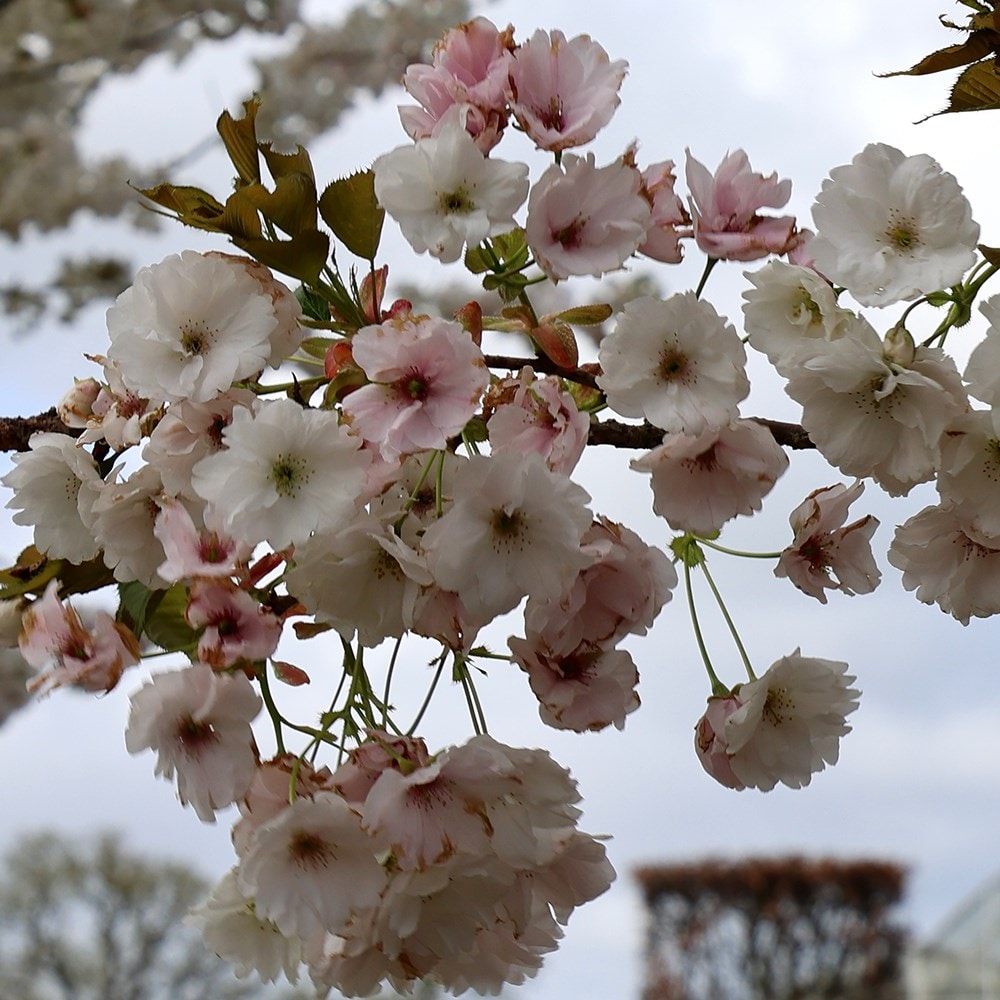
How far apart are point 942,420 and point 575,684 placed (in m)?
0.19

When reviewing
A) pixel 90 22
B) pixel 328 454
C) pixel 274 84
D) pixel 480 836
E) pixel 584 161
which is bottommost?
pixel 480 836

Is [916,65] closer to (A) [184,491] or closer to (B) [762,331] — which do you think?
(B) [762,331]

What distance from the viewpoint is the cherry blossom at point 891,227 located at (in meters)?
0.54

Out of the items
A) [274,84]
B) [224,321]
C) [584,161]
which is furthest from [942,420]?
[274,84]

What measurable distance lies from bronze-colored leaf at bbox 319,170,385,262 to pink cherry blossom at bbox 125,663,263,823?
0.20 metres

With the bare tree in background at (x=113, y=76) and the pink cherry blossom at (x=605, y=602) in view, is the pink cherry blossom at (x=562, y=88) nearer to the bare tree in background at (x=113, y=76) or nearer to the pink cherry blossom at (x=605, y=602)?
the pink cherry blossom at (x=605, y=602)

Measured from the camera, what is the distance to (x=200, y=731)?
562 mm

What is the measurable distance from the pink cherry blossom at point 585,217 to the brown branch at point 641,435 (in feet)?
0.27

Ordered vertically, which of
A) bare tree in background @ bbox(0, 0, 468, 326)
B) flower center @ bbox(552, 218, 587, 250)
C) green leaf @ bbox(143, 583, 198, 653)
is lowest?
green leaf @ bbox(143, 583, 198, 653)

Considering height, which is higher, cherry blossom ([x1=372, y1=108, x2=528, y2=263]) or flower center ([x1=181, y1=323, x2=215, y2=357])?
cherry blossom ([x1=372, y1=108, x2=528, y2=263])

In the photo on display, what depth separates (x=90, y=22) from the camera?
4.24 m

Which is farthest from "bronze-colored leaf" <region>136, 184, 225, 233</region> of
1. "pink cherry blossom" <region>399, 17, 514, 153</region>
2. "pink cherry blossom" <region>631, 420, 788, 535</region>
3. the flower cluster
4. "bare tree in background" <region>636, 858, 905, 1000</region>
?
"bare tree in background" <region>636, 858, 905, 1000</region>

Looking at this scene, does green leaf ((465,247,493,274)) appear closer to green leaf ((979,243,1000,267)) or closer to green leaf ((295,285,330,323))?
green leaf ((295,285,330,323))

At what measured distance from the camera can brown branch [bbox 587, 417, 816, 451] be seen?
61 centimetres
